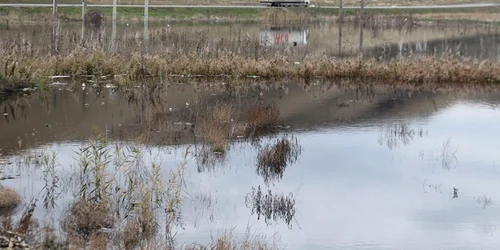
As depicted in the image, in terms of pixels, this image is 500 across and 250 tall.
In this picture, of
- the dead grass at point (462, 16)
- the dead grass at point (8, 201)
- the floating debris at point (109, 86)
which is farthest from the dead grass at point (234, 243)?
the dead grass at point (462, 16)

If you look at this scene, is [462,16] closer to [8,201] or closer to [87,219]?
[8,201]

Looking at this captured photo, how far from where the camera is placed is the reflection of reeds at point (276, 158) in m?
17.3

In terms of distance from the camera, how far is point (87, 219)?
1288 centimetres

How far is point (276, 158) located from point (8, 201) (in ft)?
20.9

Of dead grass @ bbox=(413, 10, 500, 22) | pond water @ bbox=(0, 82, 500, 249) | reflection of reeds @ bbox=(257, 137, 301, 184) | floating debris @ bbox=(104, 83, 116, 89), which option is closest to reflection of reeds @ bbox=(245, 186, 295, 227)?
pond water @ bbox=(0, 82, 500, 249)

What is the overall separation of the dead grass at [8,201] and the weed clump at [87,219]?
0.88m

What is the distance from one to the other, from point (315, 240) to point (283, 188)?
9.99ft

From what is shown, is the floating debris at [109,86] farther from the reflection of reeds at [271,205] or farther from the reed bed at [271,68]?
the reflection of reeds at [271,205]

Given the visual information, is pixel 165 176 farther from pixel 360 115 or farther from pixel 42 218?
pixel 360 115

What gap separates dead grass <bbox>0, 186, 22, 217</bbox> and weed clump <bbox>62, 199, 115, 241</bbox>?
88cm

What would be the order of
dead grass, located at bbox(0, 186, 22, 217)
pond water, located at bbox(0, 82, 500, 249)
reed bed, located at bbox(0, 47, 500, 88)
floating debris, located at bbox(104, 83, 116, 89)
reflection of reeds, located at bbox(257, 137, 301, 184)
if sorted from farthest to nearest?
reed bed, located at bbox(0, 47, 500, 88) → floating debris, located at bbox(104, 83, 116, 89) → reflection of reeds, located at bbox(257, 137, 301, 184) → pond water, located at bbox(0, 82, 500, 249) → dead grass, located at bbox(0, 186, 22, 217)

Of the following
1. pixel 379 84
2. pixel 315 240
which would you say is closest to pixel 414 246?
pixel 315 240

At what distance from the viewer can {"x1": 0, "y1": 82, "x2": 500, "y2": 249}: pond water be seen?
1376 centimetres

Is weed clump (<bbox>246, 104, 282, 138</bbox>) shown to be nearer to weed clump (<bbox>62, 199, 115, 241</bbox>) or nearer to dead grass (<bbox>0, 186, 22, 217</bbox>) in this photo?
dead grass (<bbox>0, 186, 22, 217</bbox>)
